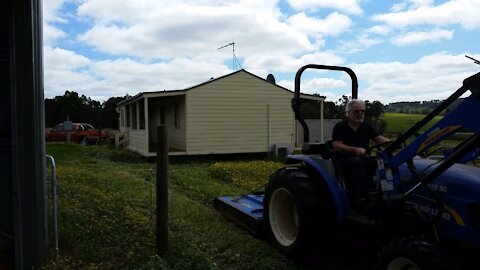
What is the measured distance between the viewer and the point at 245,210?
259 inches

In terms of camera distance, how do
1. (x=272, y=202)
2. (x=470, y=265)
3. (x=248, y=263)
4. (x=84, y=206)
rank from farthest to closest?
(x=84, y=206), (x=272, y=202), (x=248, y=263), (x=470, y=265)

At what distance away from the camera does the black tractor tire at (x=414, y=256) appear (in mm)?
3348

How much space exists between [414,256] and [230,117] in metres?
16.0

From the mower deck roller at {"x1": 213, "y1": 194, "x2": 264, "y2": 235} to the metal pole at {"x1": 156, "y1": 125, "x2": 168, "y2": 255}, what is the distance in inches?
53.3

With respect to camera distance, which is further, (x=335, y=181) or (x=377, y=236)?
(x=335, y=181)

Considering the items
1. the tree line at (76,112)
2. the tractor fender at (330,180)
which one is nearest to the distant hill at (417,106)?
the tractor fender at (330,180)

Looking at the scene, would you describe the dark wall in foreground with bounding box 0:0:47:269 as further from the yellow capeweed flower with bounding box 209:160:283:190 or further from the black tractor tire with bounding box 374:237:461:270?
the yellow capeweed flower with bounding box 209:160:283:190

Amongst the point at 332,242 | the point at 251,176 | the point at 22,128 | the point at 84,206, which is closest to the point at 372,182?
the point at 332,242

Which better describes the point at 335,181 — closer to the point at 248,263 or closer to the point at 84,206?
the point at 248,263

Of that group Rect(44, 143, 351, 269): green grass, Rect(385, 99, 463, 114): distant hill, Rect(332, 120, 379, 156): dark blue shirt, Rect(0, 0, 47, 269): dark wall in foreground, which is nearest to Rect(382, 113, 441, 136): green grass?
Rect(385, 99, 463, 114): distant hill

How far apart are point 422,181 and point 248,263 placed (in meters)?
2.15

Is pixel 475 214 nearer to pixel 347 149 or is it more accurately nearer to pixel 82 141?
pixel 347 149

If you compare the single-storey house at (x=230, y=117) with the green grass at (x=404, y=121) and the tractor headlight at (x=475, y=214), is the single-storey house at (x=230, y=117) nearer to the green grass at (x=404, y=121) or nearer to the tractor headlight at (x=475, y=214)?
the green grass at (x=404, y=121)

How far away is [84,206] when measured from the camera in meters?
6.90
